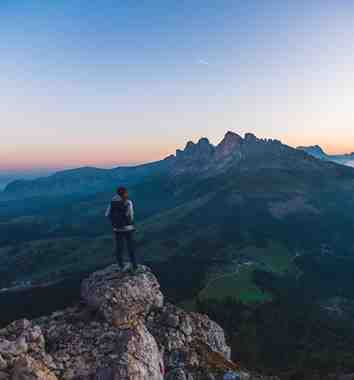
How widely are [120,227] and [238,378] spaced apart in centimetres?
1790

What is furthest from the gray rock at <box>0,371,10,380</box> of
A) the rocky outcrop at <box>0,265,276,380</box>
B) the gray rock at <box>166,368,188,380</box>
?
the gray rock at <box>166,368,188,380</box>

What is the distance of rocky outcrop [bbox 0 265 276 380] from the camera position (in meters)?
25.8

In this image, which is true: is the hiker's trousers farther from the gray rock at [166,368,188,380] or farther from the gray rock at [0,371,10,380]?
the gray rock at [0,371,10,380]

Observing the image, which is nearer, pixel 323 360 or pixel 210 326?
pixel 210 326

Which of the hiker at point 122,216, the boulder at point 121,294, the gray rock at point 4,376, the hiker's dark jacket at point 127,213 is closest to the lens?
the gray rock at point 4,376

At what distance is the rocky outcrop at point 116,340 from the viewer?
Result: 25.8 metres

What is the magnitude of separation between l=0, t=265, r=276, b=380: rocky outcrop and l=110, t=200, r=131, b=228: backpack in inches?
246

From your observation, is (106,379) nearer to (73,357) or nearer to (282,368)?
(73,357)

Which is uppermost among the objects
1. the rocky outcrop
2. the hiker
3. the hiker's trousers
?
the hiker

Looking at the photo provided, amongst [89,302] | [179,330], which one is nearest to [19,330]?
[89,302]

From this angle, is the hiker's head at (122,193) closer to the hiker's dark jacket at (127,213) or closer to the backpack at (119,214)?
the hiker's dark jacket at (127,213)

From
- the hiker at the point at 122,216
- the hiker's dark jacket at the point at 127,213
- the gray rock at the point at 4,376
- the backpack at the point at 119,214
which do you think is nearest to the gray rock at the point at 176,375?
the hiker at the point at 122,216

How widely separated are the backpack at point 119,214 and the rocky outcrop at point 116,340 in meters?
6.24

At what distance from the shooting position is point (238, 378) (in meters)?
33.2
